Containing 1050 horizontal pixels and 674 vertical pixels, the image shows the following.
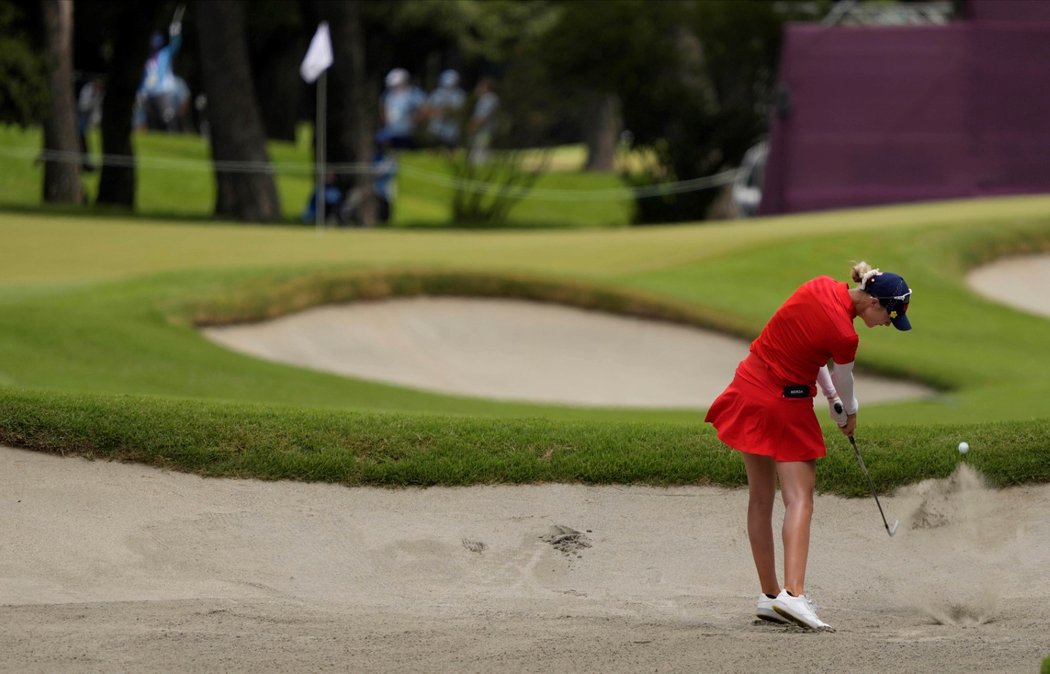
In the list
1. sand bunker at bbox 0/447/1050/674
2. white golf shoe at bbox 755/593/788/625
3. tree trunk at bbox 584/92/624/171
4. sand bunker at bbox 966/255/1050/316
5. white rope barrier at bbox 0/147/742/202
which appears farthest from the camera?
tree trunk at bbox 584/92/624/171

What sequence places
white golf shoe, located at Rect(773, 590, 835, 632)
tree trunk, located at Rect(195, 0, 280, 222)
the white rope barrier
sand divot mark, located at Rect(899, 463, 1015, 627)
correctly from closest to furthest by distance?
white golf shoe, located at Rect(773, 590, 835, 632), sand divot mark, located at Rect(899, 463, 1015, 627), tree trunk, located at Rect(195, 0, 280, 222), the white rope barrier

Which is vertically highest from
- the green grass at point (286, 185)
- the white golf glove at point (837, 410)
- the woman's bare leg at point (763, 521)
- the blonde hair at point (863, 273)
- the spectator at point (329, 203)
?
the blonde hair at point (863, 273)

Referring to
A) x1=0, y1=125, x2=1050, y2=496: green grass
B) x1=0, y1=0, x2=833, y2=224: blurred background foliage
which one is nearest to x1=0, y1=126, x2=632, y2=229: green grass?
x1=0, y1=0, x2=833, y2=224: blurred background foliage

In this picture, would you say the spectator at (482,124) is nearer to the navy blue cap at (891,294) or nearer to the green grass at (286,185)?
the green grass at (286,185)

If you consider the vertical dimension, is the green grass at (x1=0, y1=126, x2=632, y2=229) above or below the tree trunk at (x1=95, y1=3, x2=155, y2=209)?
below

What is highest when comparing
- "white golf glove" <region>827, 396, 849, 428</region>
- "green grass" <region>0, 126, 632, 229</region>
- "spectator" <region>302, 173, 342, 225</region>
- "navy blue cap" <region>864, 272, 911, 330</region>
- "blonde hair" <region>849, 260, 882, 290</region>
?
→ "blonde hair" <region>849, 260, 882, 290</region>

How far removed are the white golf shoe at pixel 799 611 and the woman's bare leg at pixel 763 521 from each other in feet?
1.06

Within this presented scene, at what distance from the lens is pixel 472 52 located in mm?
54844

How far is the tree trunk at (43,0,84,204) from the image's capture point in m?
29.9

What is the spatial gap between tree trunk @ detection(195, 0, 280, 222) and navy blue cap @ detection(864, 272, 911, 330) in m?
23.6

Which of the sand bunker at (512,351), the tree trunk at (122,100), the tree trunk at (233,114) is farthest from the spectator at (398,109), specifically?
the sand bunker at (512,351)

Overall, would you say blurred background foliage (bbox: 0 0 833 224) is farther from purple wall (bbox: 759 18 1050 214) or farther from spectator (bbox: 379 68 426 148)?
purple wall (bbox: 759 18 1050 214)

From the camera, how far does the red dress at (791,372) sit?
742cm

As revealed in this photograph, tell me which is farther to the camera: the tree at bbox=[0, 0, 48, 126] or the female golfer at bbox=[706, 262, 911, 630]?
the tree at bbox=[0, 0, 48, 126]
